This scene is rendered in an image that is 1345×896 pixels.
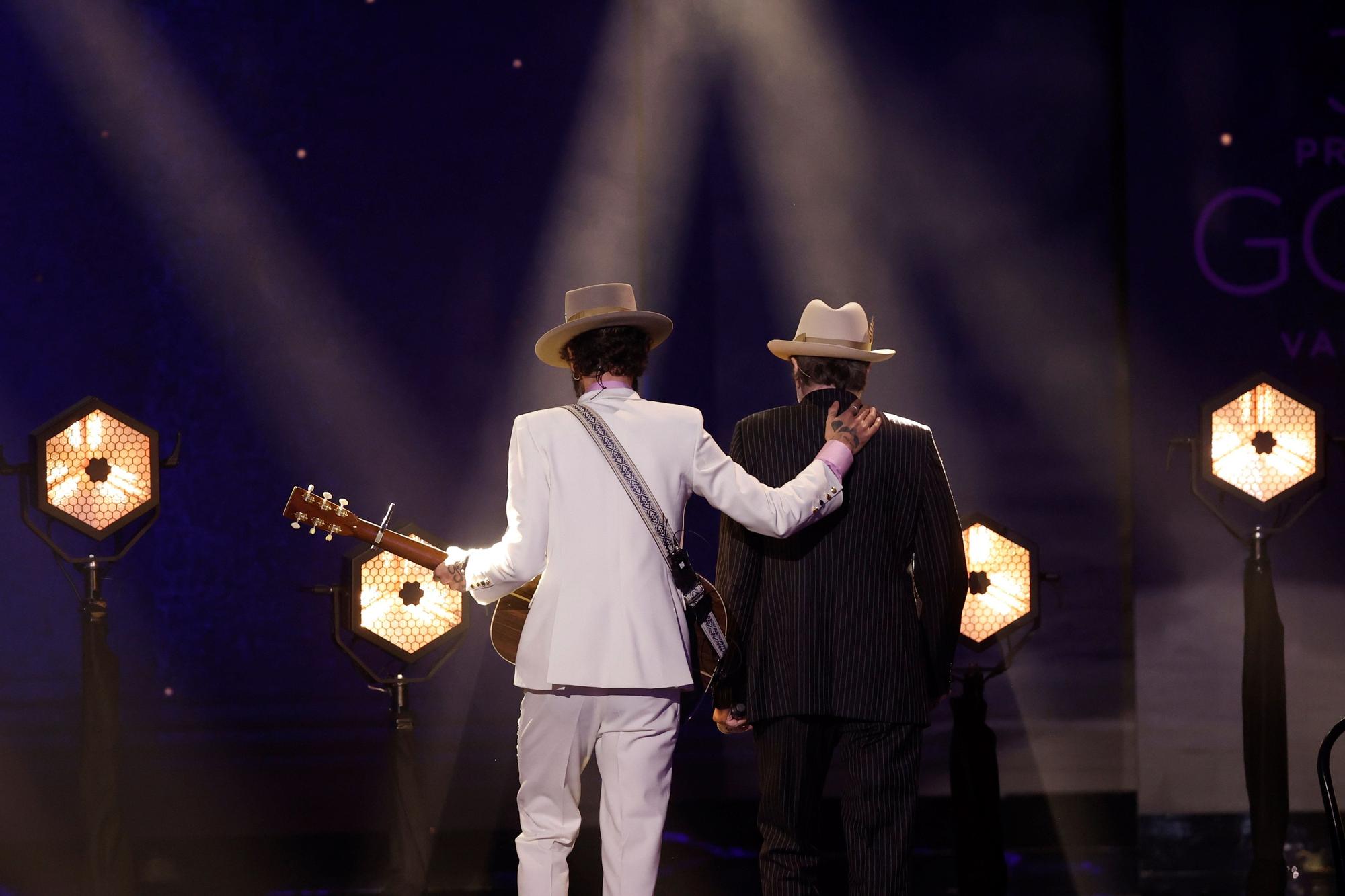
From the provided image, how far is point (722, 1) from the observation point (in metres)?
4.82

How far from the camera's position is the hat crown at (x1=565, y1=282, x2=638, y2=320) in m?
3.09

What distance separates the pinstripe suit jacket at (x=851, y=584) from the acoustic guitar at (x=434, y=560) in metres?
0.11

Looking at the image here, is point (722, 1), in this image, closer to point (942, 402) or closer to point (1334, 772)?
point (942, 402)

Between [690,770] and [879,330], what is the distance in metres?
1.77

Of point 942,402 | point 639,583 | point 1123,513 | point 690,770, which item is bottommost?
point 690,770

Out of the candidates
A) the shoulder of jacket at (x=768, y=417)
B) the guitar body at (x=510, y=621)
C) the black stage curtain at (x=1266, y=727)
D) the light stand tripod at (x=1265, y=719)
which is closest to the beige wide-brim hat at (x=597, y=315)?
the shoulder of jacket at (x=768, y=417)

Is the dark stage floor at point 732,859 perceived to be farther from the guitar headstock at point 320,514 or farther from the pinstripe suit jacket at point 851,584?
the guitar headstock at point 320,514

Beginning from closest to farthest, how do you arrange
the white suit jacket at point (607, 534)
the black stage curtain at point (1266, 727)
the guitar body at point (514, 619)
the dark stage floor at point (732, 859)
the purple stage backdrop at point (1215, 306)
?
the white suit jacket at point (607, 534) → the guitar body at point (514, 619) → the black stage curtain at point (1266, 727) → the dark stage floor at point (732, 859) → the purple stage backdrop at point (1215, 306)

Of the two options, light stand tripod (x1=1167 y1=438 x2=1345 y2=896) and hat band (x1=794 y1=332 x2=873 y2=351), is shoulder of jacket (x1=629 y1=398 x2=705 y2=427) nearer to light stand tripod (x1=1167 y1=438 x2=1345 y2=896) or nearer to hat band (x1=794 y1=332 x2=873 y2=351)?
hat band (x1=794 y1=332 x2=873 y2=351)

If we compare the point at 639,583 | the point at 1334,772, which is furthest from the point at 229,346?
the point at 1334,772

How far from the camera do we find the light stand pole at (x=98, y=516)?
3.57 meters

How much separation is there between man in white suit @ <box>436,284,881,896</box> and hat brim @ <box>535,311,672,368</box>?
0.18m

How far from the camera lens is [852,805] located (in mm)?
3000

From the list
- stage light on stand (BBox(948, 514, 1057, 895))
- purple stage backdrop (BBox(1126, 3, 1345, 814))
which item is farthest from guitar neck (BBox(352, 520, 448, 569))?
purple stage backdrop (BBox(1126, 3, 1345, 814))
